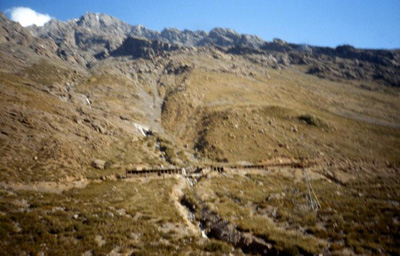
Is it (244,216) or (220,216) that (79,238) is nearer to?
(220,216)

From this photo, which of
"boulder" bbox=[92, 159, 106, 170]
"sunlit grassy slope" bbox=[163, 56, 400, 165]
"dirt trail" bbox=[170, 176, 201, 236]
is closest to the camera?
"dirt trail" bbox=[170, 176, 201, 236]

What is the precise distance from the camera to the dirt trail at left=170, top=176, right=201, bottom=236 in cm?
1656

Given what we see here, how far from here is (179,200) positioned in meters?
23.7

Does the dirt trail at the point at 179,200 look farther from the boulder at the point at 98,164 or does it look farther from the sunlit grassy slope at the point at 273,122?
the sunlit grassy slope at the point at 273,122

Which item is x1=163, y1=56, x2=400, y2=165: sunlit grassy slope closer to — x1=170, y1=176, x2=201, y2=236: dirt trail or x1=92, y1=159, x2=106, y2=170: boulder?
x1=170, y1=176, x2=201, y2=236: dirt trail

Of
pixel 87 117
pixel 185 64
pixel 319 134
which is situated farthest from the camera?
pixel 185 64

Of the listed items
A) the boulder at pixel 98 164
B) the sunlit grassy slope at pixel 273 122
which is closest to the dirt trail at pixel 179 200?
the boulder at pixel 98 164

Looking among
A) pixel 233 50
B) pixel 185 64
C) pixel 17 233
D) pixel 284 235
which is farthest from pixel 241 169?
pixel 233 50

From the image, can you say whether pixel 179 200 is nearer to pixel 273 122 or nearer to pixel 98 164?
pixel 98 164

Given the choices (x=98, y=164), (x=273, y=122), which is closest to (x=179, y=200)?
(x=98, y=164)

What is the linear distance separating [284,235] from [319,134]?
52.8m

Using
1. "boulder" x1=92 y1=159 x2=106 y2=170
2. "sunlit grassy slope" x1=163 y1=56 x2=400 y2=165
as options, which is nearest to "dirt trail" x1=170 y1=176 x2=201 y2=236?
"boulder" x1=92 y1=159 x2=106 y2=170

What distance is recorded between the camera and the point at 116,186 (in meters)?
26.0

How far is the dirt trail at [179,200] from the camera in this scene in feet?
54.3
